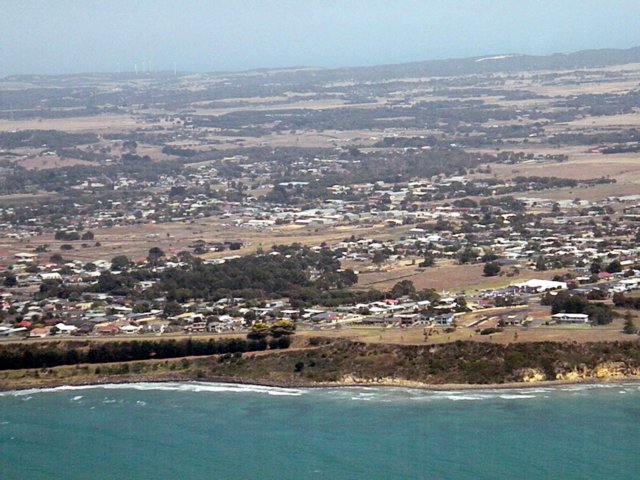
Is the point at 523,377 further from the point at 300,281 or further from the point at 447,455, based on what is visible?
the point at 300,281

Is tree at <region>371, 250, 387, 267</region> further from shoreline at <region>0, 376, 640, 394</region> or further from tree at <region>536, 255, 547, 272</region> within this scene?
shoreline at <region>0, 376, 640, 394</region>

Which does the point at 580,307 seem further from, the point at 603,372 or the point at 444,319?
the point at 603,372

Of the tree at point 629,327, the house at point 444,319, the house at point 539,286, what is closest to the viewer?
the tree at point 629,327

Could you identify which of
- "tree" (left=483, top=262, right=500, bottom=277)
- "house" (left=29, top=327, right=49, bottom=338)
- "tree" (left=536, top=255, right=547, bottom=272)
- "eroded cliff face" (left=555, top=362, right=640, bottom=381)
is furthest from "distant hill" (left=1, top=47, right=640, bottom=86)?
"eroded cliff face" (left=555, top=362, right=640, bottom=381)

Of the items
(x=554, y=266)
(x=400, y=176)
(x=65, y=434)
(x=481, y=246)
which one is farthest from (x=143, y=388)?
(x=400, y=176)

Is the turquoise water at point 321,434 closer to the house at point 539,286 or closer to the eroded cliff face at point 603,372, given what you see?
the eroded cliff face at point 603,372

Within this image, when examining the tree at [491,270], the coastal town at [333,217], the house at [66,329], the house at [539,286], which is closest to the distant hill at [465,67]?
the coastal town at [333,217]

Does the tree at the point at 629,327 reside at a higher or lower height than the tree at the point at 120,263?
higher
